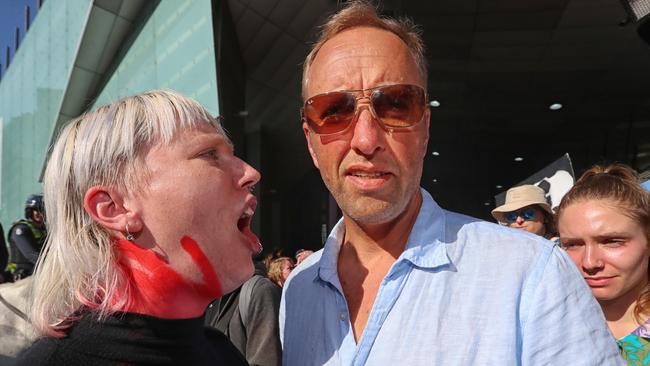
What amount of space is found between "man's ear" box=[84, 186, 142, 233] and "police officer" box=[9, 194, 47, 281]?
14.8 ft

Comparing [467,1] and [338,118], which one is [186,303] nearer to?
[338,118]

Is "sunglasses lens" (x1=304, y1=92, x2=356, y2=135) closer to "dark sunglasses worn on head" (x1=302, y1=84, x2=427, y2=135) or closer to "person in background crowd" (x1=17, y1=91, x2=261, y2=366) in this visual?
"dark sunglasses worn on head" (x1=302, y1=84, x2=427, y2=135)

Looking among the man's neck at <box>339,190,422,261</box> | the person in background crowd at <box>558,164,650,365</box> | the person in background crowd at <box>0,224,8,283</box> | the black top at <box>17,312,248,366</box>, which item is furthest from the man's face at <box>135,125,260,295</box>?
the person in background crowd at <box>0,224,8,283</box>

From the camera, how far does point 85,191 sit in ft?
4.42

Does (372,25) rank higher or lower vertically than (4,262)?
higher

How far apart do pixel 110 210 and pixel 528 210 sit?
169 inches

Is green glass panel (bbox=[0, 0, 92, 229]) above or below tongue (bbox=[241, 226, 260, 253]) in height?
above

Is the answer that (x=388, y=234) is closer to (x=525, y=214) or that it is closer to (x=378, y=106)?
(x=378, y=106)

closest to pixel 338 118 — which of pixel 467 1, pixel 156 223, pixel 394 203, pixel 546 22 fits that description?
pixel 394 203

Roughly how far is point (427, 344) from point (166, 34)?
9.33m

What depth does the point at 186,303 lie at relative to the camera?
4.52ft

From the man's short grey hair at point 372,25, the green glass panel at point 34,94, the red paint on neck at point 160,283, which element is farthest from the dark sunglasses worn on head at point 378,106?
the green glass panel at point 34,94

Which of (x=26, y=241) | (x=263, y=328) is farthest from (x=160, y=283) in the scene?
(x=26, y=241)

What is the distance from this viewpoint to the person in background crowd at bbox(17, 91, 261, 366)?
1264 mm
